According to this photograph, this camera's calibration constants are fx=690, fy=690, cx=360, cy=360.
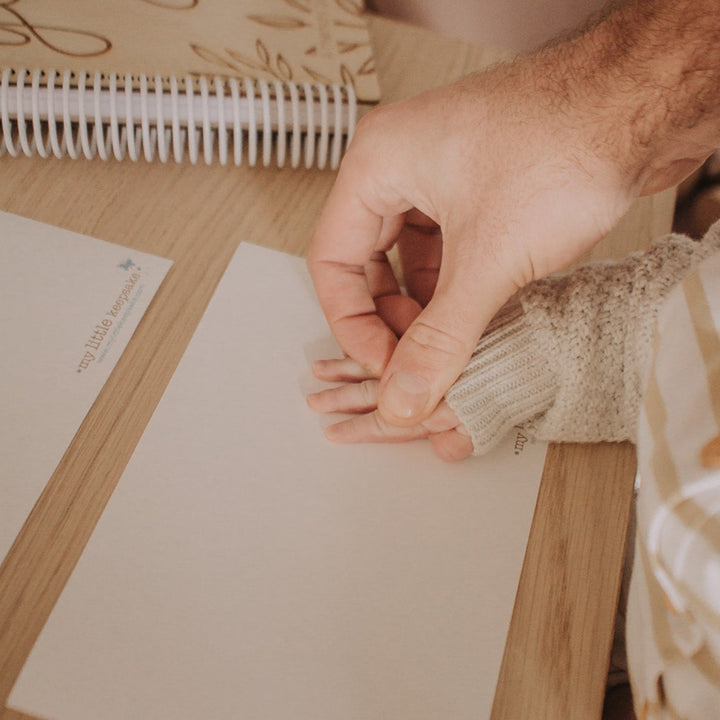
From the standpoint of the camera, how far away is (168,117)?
1.88ft

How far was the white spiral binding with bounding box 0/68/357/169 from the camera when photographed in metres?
0.56

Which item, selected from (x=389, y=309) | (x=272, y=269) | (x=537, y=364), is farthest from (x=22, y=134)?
(x=537, y=364)

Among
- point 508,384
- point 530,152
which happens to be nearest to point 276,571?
point 508,384

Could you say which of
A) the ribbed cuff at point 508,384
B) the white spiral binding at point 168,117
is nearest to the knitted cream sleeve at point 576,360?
the ribbed cuff at point 508,384

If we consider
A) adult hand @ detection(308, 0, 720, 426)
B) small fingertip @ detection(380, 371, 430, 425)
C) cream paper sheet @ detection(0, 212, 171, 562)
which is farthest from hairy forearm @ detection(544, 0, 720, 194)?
cream paper sheet @ detection(0, 212, 171, 562)

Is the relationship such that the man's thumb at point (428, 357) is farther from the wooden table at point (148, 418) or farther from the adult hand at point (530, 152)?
the wooden table at point (148, 418)

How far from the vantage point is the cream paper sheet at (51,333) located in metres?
0.47

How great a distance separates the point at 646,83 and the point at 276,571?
41 centimetres

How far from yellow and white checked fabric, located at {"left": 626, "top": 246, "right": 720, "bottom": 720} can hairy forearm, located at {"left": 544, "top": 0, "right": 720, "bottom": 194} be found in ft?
0.33

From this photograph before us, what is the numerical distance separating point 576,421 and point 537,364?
5 centimetres

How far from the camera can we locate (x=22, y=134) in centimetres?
56

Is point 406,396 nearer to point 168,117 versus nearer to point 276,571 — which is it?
point 276,571

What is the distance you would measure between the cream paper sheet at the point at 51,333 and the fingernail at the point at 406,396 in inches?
8.1

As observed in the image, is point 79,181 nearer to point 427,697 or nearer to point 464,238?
point 464,238
